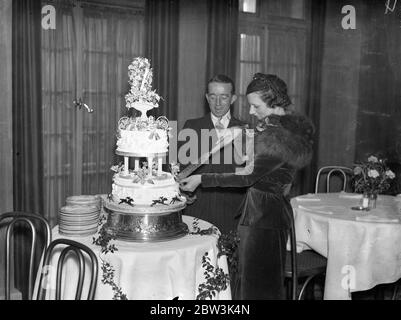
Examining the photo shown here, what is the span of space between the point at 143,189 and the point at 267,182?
862 mm

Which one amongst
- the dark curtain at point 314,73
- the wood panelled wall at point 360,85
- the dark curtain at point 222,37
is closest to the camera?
the dark curtain at point 222,37

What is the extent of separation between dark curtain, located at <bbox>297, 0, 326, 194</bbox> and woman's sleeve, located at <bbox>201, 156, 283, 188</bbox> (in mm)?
3380

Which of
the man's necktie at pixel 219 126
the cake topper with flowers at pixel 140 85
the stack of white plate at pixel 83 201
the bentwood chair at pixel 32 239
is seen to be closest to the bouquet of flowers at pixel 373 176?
→ the man's necktie at pixel 219 126

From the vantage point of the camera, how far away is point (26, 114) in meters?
4.84

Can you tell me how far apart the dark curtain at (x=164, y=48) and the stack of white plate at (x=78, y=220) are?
2.12 meters

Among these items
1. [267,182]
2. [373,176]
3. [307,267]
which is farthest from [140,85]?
[373,176]

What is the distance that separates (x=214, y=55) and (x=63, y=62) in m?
1.62

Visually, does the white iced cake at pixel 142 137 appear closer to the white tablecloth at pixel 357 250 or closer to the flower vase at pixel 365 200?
the white tablecloth at pixel 357 250

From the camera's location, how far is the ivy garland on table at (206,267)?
3199mm

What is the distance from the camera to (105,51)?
17.6 feet

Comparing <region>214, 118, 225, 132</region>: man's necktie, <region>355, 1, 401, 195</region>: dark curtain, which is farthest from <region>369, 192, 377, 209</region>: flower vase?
<region>355, 1, 401, 195</region>: dark curtain

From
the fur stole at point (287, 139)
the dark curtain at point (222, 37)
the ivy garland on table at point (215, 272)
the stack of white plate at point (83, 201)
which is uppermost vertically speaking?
the dark curtain at point (222, 37)

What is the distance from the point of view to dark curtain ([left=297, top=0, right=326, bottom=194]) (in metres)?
6.97

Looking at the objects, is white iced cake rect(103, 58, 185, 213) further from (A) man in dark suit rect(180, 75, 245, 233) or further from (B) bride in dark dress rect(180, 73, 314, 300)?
(A) man in dark suit rect(180, 75, 245, 233)
